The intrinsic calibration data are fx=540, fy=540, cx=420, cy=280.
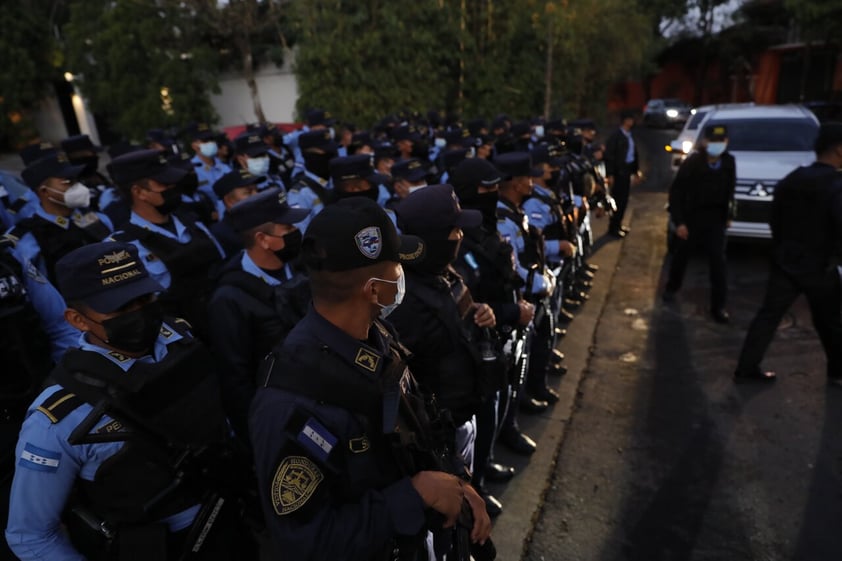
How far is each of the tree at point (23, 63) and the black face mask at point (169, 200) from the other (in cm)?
1943

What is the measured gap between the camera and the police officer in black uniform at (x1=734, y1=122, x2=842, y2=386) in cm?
405

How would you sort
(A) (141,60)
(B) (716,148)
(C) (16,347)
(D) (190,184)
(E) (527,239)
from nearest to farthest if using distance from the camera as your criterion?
(C) (16,347), (E) (527,239), (D) (190,184), (B) (716,148), (A) (141,60)

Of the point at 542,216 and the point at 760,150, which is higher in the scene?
the point at 542,216

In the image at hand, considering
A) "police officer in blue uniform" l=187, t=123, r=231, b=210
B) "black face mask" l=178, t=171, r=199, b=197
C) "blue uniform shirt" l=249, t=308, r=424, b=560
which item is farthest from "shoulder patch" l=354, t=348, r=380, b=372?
"police officer in blue uniform" l=187, t=123, r=231, b=210

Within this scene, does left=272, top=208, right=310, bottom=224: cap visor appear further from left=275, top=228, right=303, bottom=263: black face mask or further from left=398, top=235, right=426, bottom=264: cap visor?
left=398, top=235, right=426, bottom=264: cap visor

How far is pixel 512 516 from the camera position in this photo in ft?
11.0

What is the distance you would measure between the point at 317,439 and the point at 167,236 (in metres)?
2.52

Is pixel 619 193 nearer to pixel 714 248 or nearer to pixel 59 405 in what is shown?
pixel 714 248

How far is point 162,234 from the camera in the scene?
339cm

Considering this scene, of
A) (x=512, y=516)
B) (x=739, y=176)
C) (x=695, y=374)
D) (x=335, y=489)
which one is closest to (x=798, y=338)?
(x=695, y=374)

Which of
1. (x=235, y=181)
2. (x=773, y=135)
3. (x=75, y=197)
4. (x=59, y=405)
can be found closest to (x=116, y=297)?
(x=59, y=405)

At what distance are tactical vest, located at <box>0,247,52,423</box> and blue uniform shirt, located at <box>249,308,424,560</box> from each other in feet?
5.23

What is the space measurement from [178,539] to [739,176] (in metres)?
7.95

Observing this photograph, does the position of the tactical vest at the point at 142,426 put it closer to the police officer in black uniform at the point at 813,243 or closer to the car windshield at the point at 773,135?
the police officer in black uniform at the point at 813,243
